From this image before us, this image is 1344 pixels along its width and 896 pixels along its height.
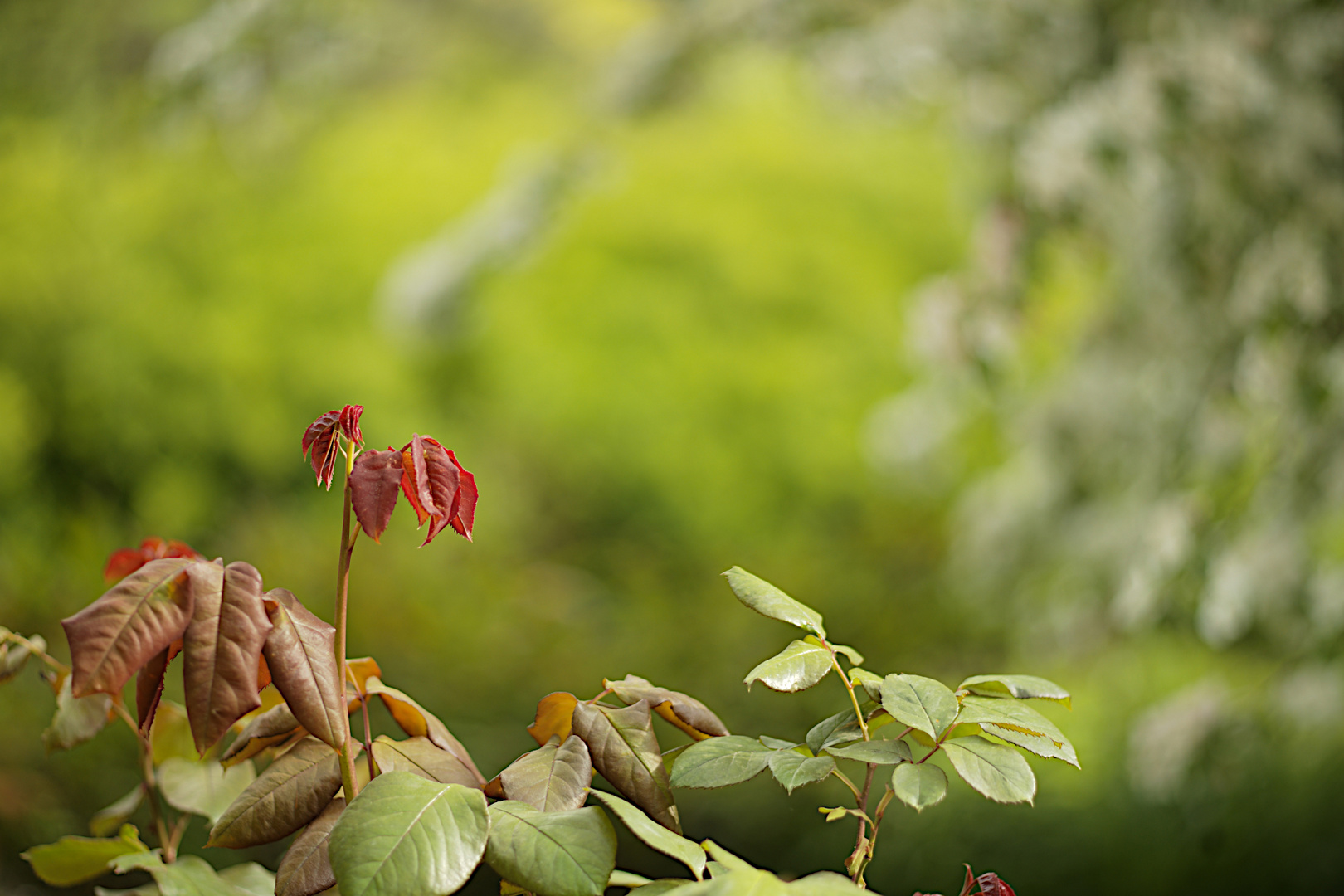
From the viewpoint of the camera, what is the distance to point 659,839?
12.0 inches

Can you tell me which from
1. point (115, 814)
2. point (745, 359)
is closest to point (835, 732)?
point (115, 814)

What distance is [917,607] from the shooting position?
6.82 feet

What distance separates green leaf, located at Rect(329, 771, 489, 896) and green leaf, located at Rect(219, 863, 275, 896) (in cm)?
20

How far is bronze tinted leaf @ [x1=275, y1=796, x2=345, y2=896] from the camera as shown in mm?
343

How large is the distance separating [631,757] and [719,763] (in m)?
0.03

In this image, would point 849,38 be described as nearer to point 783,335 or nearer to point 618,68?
point 618,68

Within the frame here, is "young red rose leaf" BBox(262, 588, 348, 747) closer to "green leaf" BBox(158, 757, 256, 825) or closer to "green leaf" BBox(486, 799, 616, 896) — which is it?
"green leaf" BBox(486, 799, 616, 896)

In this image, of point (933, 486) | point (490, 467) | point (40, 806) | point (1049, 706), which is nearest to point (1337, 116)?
point (1049, 706)

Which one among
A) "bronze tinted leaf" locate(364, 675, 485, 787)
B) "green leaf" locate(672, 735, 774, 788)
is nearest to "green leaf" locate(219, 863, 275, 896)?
"bronze tinted leaf" locate(364, 675, 485, 787)

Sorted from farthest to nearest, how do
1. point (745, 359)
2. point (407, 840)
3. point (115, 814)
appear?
point (745, 359) → point (115, 814) → point (407, 840)

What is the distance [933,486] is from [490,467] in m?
0.97

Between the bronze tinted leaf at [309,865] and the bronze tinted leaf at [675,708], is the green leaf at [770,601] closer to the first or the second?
the bronze tinted leaf at [675,708]

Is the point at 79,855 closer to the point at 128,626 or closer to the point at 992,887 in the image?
the point at 128,626

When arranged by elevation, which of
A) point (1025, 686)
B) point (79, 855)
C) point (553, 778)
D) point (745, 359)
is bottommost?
point (79, 855)
